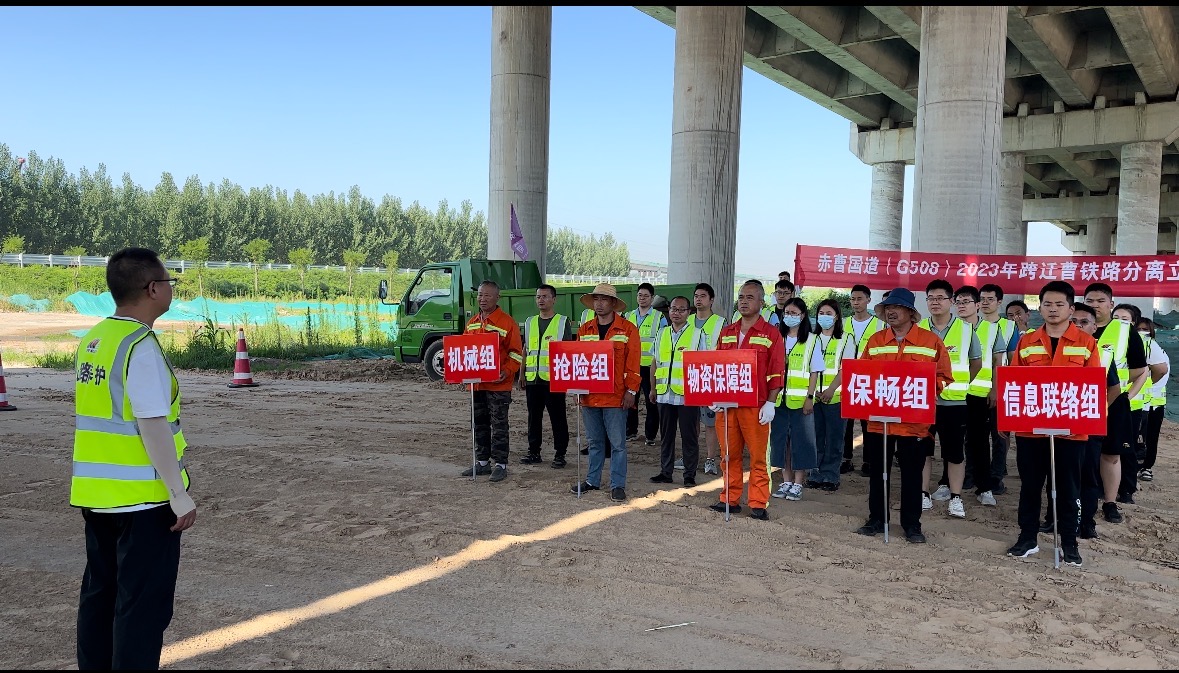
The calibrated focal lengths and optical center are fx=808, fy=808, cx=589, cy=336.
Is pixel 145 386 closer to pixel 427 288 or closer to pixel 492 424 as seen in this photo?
pixel 492 424

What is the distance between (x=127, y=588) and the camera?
325 cm

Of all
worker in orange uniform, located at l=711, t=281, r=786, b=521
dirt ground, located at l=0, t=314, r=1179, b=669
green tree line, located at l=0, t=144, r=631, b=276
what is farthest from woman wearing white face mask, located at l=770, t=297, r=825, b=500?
green tree line, located at l=0, t=144, r=631, b=276

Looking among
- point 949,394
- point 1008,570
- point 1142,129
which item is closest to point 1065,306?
point 949,394

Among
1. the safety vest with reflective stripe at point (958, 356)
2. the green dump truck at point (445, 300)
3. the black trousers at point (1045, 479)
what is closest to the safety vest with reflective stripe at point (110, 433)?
the black trousers at point (1045, 479)

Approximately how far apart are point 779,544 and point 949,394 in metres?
2.16

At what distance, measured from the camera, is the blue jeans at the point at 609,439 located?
7.57 m

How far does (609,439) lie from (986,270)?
823 centimetres

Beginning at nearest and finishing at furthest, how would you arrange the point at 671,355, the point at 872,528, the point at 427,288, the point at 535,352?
1. the point at 872,528
2. the point at 671,355
3. the point at 535,352
4. the point at 427,288

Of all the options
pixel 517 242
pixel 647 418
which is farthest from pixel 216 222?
pixel 647 418

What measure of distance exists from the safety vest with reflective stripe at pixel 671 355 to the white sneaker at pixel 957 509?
8.96 ft

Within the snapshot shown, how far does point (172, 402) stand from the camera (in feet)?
11.2

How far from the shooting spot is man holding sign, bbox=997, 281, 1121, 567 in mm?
5836

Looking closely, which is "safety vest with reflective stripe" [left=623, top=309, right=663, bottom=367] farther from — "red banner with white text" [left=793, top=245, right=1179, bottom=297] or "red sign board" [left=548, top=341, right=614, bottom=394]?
"red banner with white text" [left=793, top=245, right=1179, bottom=297]

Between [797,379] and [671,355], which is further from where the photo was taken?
[671,355]
